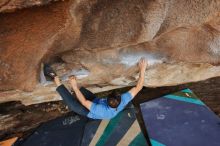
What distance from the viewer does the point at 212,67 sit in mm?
3029

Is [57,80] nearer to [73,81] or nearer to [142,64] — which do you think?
[73,81]

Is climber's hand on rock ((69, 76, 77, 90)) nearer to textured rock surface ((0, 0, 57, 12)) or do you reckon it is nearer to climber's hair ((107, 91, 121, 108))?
climber's hair ((107, 91, 121, 108))

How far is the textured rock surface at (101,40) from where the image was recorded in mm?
1979

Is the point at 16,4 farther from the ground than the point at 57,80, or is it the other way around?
the point at 16,4

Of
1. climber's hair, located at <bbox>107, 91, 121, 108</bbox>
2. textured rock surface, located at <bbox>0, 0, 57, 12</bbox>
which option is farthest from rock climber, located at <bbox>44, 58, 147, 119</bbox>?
textured rock surface, located at <bbox>0, 0, 57, 12</bbox>

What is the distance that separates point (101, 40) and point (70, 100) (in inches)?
25.0

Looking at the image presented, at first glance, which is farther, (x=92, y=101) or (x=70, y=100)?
(x=92, y=101)

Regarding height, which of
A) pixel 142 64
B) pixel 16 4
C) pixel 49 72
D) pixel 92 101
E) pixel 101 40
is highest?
pixel 16 4

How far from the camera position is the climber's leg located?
8.34 feet

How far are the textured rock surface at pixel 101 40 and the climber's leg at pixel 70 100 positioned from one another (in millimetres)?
108

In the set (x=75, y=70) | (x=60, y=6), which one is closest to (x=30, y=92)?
(x=75, y=70)

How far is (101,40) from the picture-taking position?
2223mm

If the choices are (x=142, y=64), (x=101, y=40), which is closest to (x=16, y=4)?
(x=101, y=40)

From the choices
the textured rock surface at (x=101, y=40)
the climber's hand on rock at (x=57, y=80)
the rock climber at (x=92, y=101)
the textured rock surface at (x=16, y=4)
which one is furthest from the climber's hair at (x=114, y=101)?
the textured rock surface at (x=16, y=4)
